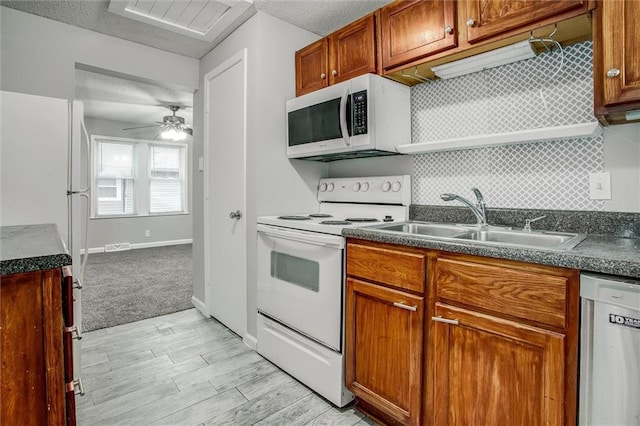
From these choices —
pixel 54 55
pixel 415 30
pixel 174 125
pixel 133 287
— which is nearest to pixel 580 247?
pixel 415 30

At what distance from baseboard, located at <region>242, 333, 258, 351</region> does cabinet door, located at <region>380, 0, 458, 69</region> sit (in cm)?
198

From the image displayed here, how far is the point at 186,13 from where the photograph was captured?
90.6 inches

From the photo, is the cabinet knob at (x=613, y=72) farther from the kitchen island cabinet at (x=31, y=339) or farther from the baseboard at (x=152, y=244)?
the baseboard at (x=152, y=244)

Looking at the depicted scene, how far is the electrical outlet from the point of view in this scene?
1.44 m

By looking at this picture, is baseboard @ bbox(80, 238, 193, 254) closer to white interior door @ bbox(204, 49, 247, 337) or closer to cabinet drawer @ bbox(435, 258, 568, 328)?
white interior door @ bbox(204, 49, 247, 337)

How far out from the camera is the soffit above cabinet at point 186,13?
7.10 ft

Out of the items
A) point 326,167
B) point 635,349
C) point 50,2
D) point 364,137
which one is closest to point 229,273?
point 326,167

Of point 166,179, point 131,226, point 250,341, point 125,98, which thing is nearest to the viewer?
point 250,341

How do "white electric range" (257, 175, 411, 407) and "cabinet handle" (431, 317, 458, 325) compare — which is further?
"white electric range" (257, 175, 411, 407)

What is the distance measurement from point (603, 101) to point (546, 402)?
1037 millimetres

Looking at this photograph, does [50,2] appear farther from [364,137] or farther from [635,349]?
[635,349]

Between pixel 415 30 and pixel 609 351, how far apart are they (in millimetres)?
1595

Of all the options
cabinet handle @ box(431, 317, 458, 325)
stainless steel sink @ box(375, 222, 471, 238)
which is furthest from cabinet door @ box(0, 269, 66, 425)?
stainless steel sink @ box(375, 222, 471, 238)

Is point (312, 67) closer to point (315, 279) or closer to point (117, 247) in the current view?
point (315, 279)
